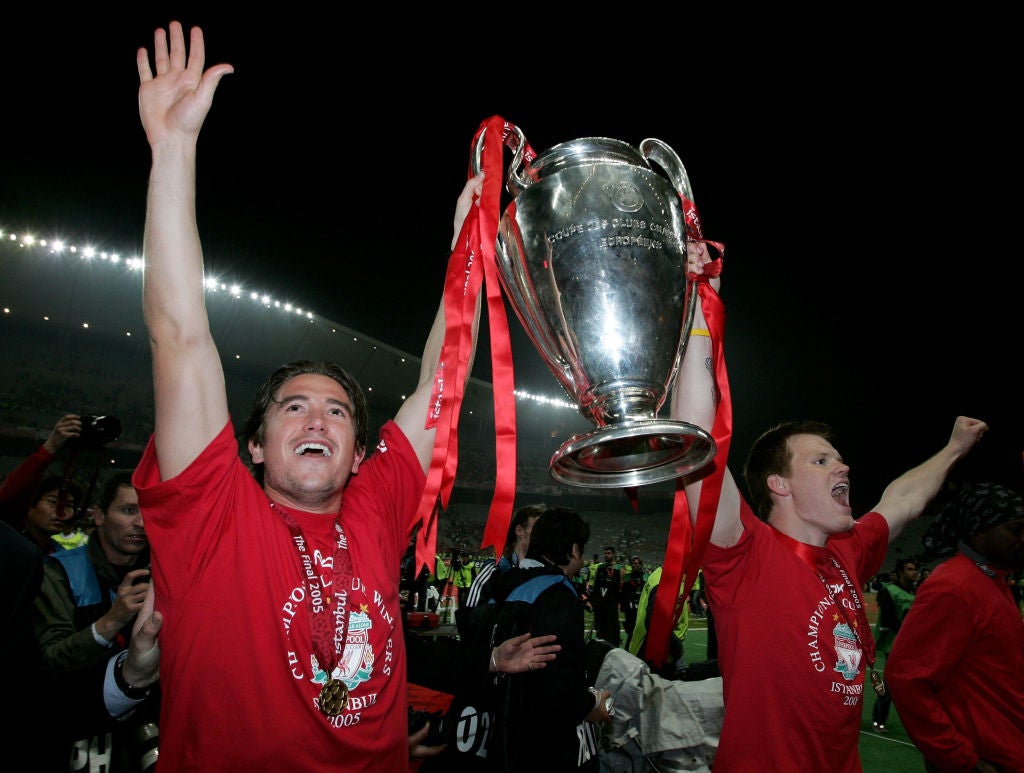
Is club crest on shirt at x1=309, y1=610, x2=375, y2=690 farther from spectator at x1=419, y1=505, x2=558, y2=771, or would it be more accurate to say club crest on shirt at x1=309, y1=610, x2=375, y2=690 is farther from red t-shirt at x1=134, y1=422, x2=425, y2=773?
spectator at x1=419, y1=505, x2=558, y2=771

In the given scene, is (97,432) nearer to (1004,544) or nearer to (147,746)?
(147,746)

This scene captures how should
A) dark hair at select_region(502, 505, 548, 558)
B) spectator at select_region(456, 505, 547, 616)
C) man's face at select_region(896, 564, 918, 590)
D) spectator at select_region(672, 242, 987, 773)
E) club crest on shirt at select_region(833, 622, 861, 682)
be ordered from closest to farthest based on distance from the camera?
1. spectator at select_region(672, 242, 987, 773)
2. club crest on shirt at select_region(833, 622, 861, 682)
3. spectator at select_region(456, 505, 547, 616)
4. dark hair at select_region(502, 505, 548, 558)
5. man's face at select_region(896, 564, 918, 590)

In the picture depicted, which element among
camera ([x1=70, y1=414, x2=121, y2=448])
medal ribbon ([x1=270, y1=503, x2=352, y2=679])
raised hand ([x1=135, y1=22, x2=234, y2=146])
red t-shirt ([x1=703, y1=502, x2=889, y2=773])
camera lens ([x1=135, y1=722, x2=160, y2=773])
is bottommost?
camera lens ([x1=135, y1=722, x2=160, y2=773])

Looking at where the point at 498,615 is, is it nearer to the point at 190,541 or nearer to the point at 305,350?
the point at 190,541

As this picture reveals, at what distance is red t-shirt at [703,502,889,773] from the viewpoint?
1857mm

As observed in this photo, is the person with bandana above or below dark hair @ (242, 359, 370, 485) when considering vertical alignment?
below

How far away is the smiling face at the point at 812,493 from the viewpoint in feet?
7.51

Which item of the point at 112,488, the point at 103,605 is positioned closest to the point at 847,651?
the point at 103,605

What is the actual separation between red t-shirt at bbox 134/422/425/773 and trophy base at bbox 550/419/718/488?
714 millimetres

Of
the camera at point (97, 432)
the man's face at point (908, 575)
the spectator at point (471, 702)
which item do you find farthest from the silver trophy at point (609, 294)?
the man's face at point (908, 575)

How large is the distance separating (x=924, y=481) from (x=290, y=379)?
10.5 ft

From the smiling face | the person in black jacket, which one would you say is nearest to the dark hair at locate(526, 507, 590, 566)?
the person in black jacket

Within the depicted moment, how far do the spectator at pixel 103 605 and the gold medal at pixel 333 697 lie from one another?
2.60 ft

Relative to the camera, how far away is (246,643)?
53.1 inches
